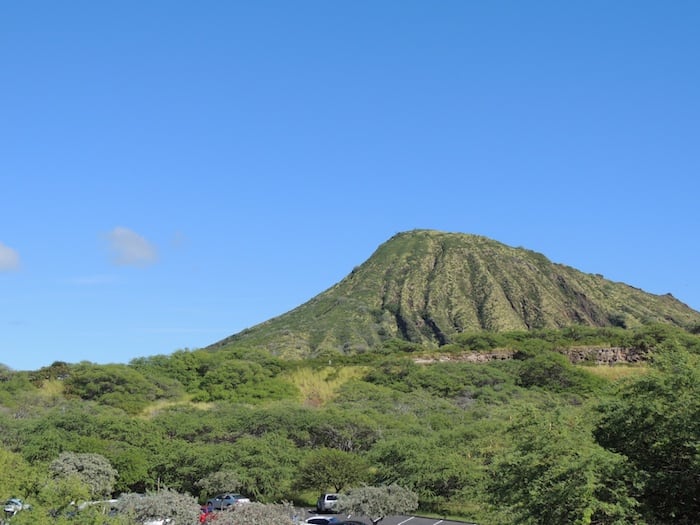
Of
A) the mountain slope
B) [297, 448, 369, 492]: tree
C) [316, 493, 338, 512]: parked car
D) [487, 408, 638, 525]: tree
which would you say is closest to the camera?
[487, 408, 638, 525]: tree

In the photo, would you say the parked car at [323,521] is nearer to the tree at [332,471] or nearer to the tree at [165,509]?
the tree at [332,471]

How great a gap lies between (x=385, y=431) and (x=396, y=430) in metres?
0.71

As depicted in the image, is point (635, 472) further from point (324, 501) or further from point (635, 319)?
point (635, 319)

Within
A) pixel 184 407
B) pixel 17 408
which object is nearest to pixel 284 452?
pixel 184 407

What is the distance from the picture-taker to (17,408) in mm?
64125

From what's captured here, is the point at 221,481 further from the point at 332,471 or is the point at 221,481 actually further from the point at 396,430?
the point at 396,430

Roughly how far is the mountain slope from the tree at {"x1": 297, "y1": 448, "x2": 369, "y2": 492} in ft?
327

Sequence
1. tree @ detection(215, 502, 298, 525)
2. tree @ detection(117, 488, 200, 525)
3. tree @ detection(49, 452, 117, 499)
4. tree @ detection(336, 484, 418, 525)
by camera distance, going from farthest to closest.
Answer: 1. tree @ detection(49, 452, 117, 499)
2. tree @ detection(336, 484, 418, 525)
3. tree @ detection(117, 488, 200, 525)
4. tree @ detection(215, 502, 298, 525)

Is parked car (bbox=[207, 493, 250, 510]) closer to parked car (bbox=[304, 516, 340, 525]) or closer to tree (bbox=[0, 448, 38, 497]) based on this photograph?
parked car (bbox=[304, 516, 340, 525])

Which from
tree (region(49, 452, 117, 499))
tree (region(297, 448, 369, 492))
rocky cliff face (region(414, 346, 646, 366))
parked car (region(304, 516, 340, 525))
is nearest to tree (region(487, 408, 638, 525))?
parked car (region(304, 516, 340, 525))

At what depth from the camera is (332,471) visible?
41719mm

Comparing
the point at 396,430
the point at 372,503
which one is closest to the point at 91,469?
the point at 372,503

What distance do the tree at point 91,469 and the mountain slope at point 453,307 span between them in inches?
3968

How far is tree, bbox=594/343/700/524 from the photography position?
23250mm
